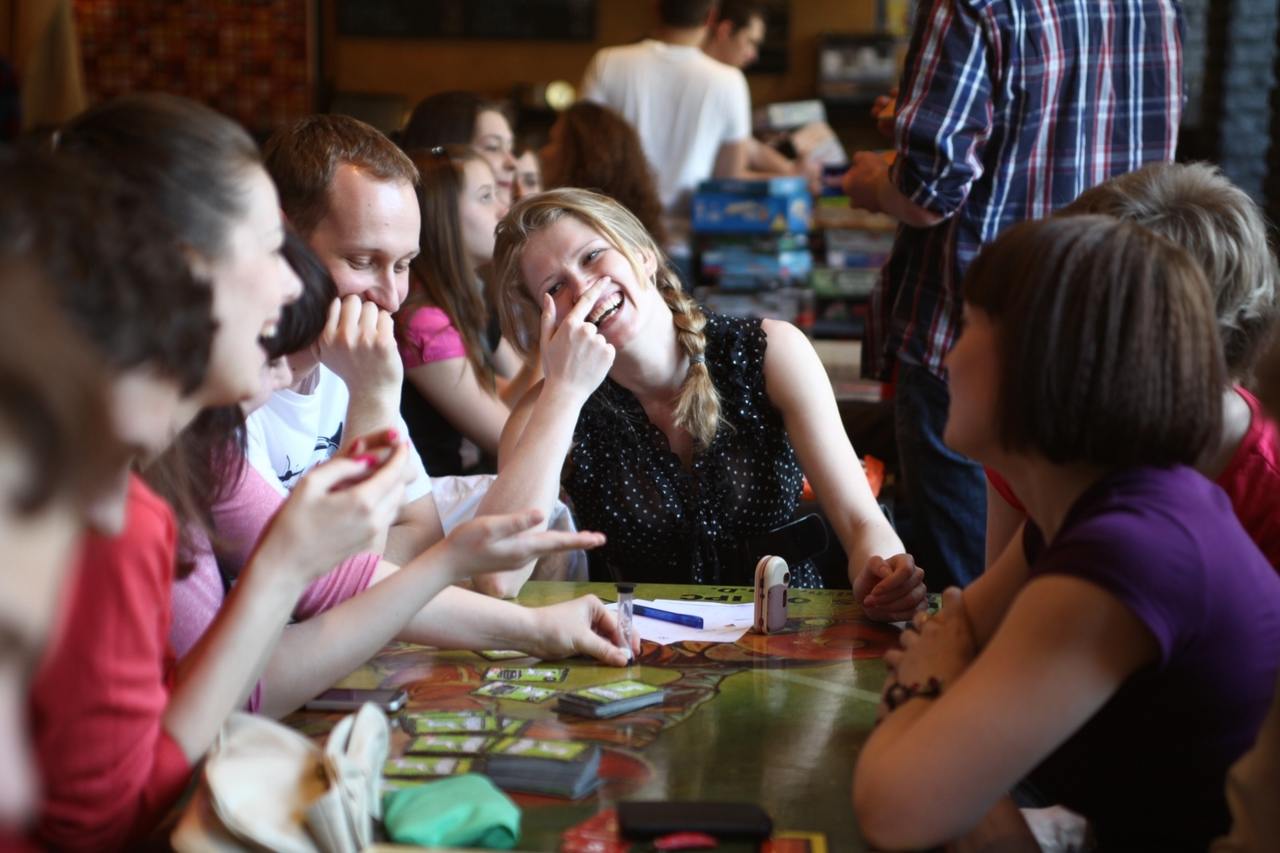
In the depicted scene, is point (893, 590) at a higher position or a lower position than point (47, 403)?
lower

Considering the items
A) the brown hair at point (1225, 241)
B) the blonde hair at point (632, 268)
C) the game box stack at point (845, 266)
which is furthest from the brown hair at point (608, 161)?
the brown hair at point (1225, 241)

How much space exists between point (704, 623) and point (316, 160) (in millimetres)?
958

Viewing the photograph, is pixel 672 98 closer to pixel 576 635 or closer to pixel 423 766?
pixel 576 635

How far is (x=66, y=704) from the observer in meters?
1.03

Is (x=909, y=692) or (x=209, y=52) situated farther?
(x=209, y=52)

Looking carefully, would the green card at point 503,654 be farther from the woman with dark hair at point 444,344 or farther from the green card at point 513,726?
the woman with dark hair at point 444,344

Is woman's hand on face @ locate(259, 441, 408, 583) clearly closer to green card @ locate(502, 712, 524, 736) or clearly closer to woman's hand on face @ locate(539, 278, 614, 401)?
green card @ locate(502, 712, 524, 736)

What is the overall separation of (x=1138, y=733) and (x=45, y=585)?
0.97m

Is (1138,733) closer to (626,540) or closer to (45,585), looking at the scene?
(45,585)

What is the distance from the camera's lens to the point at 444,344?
9.79 ft

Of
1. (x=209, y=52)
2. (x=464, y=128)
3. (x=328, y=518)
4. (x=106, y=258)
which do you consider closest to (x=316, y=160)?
(x=328, y=518)

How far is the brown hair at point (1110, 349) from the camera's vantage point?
118 cm

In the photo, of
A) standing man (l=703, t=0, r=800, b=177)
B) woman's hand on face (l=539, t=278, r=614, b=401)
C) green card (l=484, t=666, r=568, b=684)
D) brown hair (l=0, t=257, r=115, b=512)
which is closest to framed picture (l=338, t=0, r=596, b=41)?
standing man (l=703, t=0, r=800, b=177)

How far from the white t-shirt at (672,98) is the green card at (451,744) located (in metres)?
3.83
